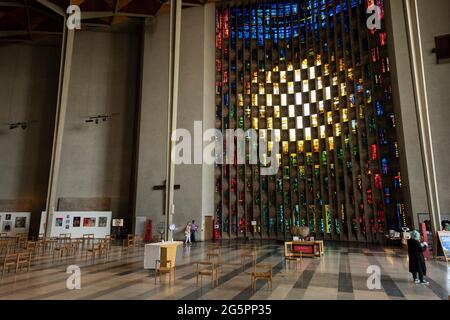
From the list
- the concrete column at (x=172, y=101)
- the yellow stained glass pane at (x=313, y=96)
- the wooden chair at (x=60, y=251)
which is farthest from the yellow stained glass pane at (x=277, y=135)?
the wooden chair at (x=60, y=251)

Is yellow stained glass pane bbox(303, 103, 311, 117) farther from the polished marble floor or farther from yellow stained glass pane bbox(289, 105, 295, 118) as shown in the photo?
the polished marble floor

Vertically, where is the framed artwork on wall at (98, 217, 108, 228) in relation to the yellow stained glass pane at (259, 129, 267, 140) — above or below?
below

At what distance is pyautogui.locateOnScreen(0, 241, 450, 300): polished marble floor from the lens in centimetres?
612

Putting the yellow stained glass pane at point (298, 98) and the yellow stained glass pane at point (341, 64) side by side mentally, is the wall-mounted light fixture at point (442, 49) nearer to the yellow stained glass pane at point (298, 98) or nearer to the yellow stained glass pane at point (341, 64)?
the yellow stained glass pane at point (341, 64)

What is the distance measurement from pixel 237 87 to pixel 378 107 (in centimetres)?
986

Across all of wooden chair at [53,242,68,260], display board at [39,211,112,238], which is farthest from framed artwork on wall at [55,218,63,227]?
wooden chair at [53,242,68,260]

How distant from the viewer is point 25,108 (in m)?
23.6

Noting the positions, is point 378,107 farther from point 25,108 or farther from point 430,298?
point 25,108

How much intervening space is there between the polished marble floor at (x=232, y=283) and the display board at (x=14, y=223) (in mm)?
12666

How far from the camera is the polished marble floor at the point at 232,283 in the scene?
6121 millimetres

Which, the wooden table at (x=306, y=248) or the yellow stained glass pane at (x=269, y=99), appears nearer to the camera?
the wooden table at (x=306, y=248)

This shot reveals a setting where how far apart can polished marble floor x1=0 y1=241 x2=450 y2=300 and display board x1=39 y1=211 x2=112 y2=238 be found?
358 inches

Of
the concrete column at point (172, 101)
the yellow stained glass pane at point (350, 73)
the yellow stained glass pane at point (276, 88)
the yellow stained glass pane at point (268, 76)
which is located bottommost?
the concrete column at point (172, 101)
